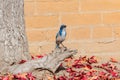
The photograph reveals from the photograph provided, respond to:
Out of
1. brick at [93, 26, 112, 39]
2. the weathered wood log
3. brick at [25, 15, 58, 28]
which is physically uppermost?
brick at [25, 15, 58, 28]

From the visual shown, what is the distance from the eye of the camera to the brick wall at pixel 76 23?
23.5 ft

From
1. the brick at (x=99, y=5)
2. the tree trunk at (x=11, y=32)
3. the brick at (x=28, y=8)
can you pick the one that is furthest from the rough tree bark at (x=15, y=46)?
the brick at (x=99, y=5)

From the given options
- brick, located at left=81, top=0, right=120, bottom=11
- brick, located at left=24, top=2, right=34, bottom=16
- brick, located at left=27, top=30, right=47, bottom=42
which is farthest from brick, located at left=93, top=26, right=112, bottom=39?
brick, located at left=24, top=2, right=34, bottom=16

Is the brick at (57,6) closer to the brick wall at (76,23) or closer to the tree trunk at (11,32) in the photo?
the brick wall at (76,23)

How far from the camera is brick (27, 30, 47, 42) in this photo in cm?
719

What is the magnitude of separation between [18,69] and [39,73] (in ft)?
0.78

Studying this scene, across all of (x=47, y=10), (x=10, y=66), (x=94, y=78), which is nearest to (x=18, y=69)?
(x=10, y=66)

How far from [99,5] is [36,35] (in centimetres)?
99

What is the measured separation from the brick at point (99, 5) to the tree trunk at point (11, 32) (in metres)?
1.48

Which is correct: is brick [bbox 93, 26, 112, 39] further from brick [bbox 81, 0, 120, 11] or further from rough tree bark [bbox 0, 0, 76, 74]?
rough tree bark [bbox 0, 0, 76, 74]

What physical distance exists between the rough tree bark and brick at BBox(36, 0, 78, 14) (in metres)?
1.14

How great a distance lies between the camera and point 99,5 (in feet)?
23.7

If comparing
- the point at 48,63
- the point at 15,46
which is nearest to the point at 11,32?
the point at 15,46

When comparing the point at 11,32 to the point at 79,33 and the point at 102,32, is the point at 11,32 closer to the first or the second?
the point at 79,33
